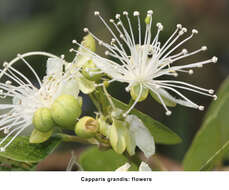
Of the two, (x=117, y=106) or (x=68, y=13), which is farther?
(x=68, y=13)

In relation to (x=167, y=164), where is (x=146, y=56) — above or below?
above

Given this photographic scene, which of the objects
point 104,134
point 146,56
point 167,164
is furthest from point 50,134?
point 167,164

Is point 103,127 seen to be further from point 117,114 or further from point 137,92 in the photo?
point 137,92

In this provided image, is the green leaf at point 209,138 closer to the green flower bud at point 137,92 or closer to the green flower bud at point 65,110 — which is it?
the green flower bud at point 137,92

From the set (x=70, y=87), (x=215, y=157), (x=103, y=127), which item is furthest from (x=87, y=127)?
(x=215, y=157)

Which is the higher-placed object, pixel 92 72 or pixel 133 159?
pixel 92 72

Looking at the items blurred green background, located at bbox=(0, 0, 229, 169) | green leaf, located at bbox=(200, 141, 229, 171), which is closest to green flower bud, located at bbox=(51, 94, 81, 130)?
green leaf, located at bbox=(200, 141, 229, 171)
